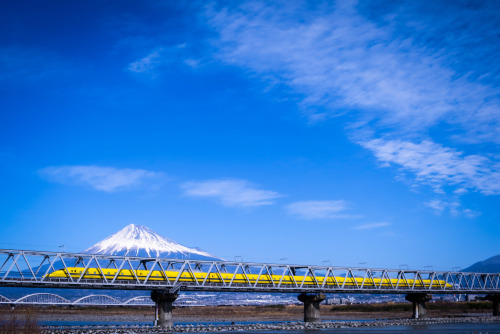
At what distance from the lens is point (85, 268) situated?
66188 mm

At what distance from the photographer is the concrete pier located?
88.0 m

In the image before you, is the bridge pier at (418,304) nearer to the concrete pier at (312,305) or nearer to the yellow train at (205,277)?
the yellow train at (205,277)

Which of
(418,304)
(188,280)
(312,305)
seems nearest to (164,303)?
(188,280)

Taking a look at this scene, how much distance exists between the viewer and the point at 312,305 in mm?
88938

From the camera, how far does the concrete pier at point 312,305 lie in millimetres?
88000

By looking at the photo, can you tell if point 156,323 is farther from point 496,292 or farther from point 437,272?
point 496,292

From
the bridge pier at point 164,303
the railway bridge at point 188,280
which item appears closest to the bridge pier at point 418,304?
the railway bridge at point 188,280

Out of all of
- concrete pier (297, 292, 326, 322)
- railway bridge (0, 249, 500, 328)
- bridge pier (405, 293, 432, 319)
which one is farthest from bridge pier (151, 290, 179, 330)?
bridge pier (405, 293, 432, 319)

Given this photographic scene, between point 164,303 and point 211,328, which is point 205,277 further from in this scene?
point 211,328

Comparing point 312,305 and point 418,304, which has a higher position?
point 312,305

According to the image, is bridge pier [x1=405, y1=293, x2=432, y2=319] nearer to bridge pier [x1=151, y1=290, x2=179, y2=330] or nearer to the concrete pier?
the concrete pier

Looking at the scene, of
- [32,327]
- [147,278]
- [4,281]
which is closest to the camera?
[32,327]

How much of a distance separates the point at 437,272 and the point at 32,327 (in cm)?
10121

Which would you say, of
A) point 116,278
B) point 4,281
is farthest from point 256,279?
point 4,281
